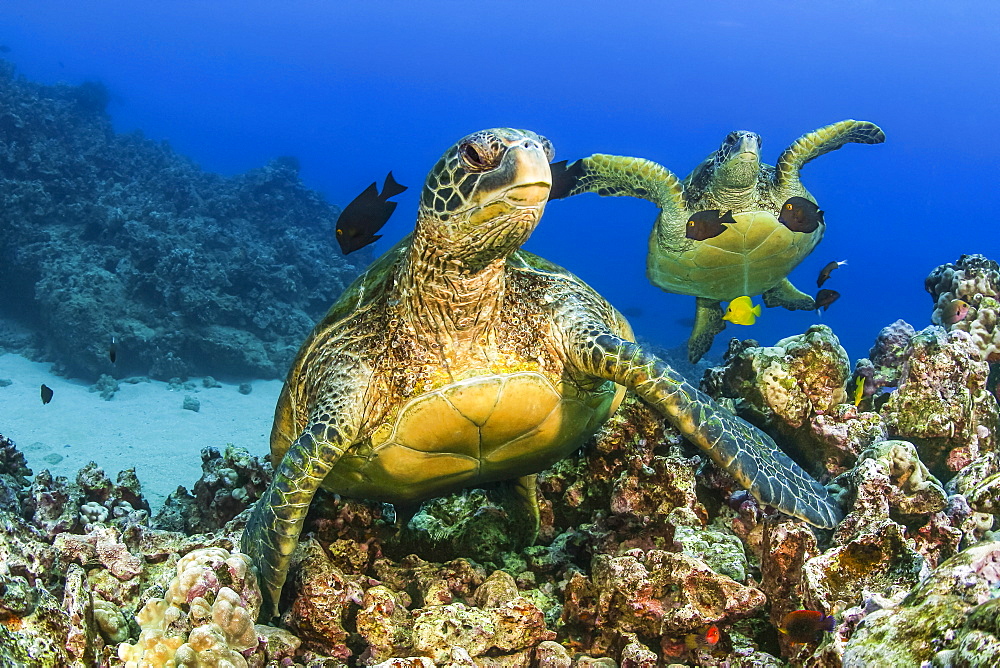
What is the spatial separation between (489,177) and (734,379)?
275cm

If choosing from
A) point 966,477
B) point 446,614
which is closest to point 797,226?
point 966,477

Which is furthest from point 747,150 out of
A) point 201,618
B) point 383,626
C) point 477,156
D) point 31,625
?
point 31,625

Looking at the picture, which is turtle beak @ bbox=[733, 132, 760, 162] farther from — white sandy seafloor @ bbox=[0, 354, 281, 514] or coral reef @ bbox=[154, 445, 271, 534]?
white sandy seafloor @ bbox=[0, 354, 281, 514]

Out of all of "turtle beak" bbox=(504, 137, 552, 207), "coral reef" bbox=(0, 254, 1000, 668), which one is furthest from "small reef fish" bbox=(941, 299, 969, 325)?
"turtle beak" bbox=(504, 137, 552, 207)

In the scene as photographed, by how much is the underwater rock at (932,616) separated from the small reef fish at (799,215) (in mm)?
4615

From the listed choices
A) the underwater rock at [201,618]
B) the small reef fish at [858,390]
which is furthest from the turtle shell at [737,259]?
the underwater rock at [201,618]

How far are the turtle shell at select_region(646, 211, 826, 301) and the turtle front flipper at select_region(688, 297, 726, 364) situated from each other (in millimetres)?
279

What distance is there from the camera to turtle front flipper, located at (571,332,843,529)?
267 cm

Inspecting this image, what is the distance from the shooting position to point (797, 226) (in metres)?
5.69

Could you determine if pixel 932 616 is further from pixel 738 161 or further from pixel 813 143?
pixel 813 143

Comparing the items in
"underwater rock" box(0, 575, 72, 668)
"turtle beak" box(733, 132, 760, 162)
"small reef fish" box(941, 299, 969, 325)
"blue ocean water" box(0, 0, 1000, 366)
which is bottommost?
"underwater rock" box(0, 575, 72, 668)

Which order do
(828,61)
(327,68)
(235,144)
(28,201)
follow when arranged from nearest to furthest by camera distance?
1. (28,201)
2. (235,144)
3. (828,61)
4. (327,68)

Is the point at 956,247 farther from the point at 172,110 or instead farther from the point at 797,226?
the point at 172,110

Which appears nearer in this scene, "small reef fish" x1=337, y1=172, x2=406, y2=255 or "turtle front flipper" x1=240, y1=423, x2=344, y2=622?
"turtle front flipper" x1=240, y1=423, x2=344, y2=622
